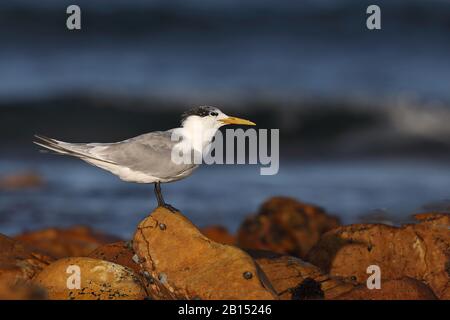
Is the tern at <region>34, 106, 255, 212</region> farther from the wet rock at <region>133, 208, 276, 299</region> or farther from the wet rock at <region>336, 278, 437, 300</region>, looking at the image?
the wet rock at <region>336, 278, 437, 300</region>

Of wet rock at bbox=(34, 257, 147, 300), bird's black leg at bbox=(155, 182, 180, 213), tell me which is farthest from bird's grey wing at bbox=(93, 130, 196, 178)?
wet rock at bbox=(34, 257, 147, 300)

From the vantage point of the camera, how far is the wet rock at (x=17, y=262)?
5.65 meters

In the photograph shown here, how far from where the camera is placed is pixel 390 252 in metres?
6.43

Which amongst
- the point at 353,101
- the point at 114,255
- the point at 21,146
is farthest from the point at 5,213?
the point at 353,101

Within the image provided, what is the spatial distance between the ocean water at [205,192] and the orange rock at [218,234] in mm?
1074

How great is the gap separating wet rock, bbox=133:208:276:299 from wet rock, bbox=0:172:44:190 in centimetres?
722

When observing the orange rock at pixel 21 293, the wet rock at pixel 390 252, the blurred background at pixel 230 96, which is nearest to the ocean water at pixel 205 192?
the blurred background at pixel 230 96

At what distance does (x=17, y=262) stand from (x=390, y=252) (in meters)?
2.81

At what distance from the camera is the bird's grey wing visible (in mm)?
6297

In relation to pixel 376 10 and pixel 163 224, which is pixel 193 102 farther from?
pixel 163 224

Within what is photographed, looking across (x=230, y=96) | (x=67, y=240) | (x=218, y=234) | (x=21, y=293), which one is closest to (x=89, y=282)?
(x=21, y=293)

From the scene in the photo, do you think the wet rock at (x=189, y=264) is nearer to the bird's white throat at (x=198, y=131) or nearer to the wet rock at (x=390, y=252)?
the bird's white throat at (x=198, y=131)

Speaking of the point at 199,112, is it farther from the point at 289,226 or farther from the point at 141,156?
the point at 289,226

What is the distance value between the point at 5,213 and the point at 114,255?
534 cm
